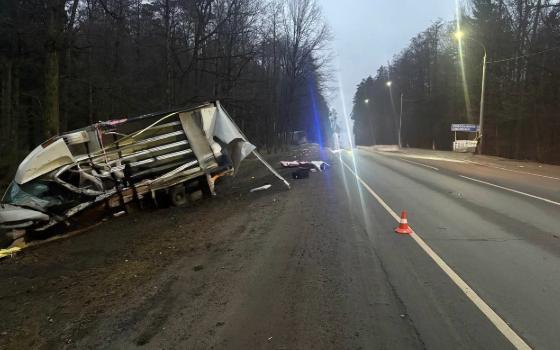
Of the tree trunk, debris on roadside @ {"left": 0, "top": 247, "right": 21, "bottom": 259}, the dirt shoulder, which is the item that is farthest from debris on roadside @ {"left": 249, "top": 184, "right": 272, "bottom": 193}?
debris on roadside @ {"left": 0, "top": 247, "right": 21, "bottom": 259}

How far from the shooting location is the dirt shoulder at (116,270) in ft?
17.0

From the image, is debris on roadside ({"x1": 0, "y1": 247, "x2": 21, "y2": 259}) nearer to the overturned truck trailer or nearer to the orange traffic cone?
the overturned truck trailer

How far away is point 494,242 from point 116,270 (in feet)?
19.9

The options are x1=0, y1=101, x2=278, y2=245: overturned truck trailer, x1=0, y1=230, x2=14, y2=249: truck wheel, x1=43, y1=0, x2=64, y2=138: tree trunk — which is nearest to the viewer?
x1=0, y1=230, x2=14, y2=249: truck wheel

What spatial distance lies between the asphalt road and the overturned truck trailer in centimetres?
77

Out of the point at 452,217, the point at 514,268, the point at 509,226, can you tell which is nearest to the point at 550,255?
the point at 514,268

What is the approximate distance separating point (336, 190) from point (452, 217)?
5.66 m

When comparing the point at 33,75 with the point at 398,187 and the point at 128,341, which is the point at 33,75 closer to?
the point at 398,187

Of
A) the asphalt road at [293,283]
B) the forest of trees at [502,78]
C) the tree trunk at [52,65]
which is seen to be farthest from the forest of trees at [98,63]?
the forest of trees at [502,78]

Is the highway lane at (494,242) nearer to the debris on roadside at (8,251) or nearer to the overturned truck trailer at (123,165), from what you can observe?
the overturned truck trailer at (123,165)

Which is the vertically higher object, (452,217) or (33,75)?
(33,75)

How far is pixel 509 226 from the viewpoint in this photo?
9867mm

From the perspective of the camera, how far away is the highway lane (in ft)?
16.8

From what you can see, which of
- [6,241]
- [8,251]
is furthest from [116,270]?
[6,241]
